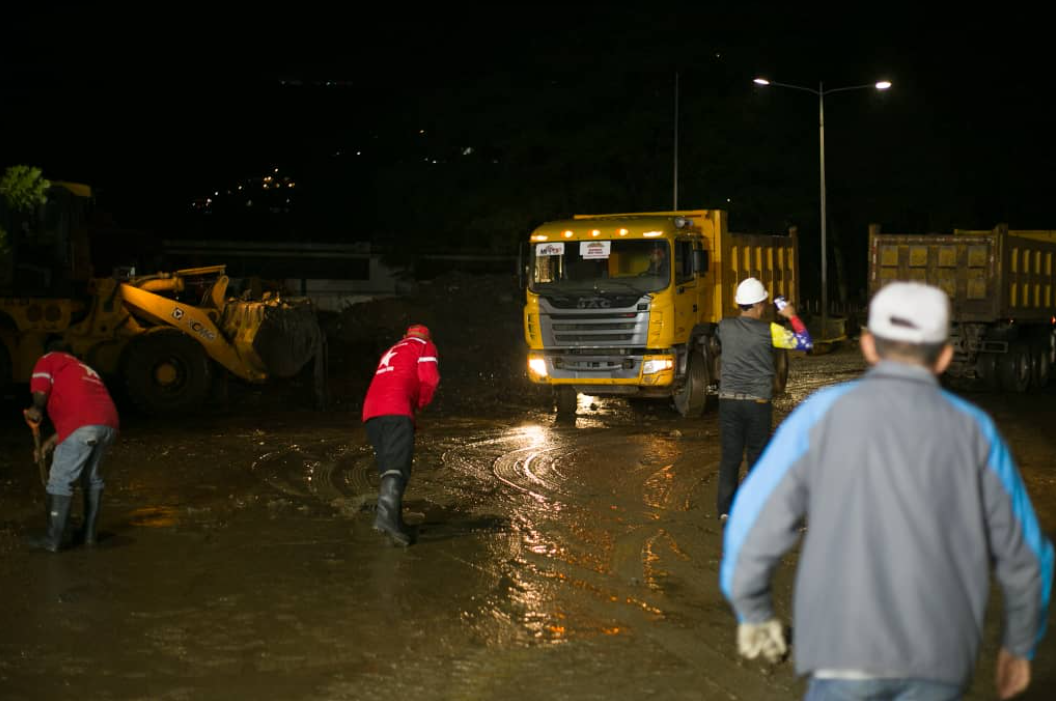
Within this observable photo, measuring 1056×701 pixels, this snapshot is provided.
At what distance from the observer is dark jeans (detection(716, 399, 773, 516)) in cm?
929

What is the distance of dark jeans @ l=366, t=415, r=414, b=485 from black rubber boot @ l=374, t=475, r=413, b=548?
0.20 feet

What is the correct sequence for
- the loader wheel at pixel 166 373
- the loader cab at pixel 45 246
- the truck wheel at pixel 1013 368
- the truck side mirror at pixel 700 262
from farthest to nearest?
the truck wheel at pixel 1013 368
the loader wheel at pixel 166 373
the loader cab at pixel 45 246
the truck side mirror at pixel 700 262

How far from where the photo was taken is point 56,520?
881 centimetres

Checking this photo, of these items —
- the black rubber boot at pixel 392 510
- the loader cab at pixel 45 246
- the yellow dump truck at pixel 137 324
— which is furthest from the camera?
the yellow dump truck at pixel 137 324

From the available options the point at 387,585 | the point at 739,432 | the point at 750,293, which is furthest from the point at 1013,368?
the point at 387,585

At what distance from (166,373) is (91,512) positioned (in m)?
9.95

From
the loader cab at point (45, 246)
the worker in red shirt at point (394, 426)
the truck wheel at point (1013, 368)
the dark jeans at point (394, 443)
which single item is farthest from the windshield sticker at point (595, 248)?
the truck wheel at point (1013, 368)

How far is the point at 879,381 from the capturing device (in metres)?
3.17

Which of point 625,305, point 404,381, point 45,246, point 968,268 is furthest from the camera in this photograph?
point 968,268

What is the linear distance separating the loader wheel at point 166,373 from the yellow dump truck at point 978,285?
11893 millimetres

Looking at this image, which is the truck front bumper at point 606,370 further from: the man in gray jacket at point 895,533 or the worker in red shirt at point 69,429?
the man in gray jacket at point 895,533

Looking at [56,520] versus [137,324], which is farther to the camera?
[137,324]

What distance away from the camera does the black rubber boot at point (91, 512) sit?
9.10 m

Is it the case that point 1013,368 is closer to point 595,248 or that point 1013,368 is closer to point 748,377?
point 595,248
